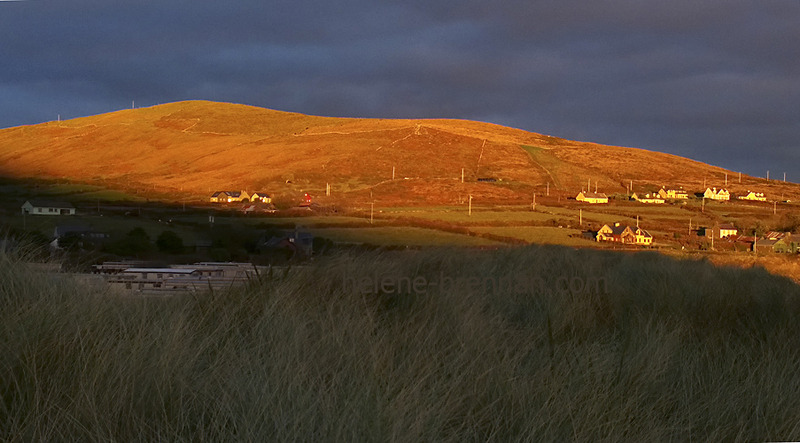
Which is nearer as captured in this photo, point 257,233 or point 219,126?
point 257,233

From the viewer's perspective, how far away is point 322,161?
26.9 meters

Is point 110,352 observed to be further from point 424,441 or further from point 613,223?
point 613,223

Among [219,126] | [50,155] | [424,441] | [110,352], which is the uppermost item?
[219,126]

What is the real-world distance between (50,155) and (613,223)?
2558 centimetres

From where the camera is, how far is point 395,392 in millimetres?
2969

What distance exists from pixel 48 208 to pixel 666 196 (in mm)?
22135

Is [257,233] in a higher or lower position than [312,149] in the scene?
lower

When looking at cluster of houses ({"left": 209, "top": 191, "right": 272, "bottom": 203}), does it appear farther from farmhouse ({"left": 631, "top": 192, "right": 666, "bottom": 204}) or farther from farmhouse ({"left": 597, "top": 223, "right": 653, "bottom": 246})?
farmhouse ({"left": 631, "top": 192, "right": 666, "bottom": 204})

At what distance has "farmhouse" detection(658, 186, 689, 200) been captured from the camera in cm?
2554

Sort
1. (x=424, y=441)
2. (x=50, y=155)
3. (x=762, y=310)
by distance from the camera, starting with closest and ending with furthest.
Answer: (x=424, y=441)
(x=762, y=310)
(x=50, y=155)

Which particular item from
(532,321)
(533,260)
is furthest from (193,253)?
(532,321)

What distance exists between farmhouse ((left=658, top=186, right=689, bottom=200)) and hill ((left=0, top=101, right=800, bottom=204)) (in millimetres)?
808

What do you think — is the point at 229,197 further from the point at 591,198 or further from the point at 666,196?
the point at 666,196

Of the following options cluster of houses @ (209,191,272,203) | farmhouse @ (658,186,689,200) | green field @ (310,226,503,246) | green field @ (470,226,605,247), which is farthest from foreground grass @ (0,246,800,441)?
farmhouse @ (658,186,689,200)
